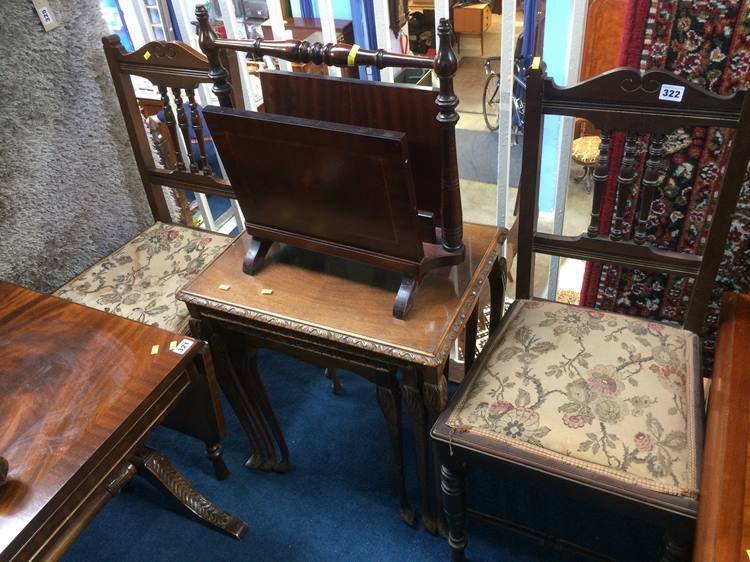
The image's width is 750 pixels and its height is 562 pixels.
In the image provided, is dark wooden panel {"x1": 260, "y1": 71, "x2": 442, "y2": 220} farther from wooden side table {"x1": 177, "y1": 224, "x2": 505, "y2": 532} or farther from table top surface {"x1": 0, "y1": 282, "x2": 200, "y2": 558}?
table top surface {"x1": 0, "y1": 282, "x2": 200, "y2": 558}

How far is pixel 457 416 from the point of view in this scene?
1.17 m

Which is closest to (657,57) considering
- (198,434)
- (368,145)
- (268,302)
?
(368,145)

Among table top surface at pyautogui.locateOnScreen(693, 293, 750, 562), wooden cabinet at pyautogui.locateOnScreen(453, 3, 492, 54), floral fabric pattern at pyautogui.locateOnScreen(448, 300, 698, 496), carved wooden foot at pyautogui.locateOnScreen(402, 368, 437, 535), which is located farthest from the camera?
wooden cabinet at pyautogui.locateOnScreen(453, 3, 492, 54)

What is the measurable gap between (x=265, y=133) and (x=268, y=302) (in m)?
0.34

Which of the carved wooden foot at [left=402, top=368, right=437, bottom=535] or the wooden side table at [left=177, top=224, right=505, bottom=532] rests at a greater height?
the wooden side table at [left=177, top=224, right=505, bottom=532]

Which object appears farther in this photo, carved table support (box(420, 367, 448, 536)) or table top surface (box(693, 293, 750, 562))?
carved table support (box(420, 367, 448, 536))

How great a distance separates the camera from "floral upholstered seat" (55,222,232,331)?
61.1 inches

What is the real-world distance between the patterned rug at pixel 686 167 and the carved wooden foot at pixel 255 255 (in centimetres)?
79

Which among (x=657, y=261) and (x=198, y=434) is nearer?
(x=657, y=261)

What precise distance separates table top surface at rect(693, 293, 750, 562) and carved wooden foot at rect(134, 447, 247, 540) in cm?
108

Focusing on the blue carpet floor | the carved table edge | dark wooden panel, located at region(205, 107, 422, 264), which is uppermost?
dark wooden panel, located at region(205, 107, 422, 264)

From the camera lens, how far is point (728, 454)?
2.97 ft

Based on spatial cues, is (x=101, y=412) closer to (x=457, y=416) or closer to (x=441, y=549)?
(x=457, y=416)

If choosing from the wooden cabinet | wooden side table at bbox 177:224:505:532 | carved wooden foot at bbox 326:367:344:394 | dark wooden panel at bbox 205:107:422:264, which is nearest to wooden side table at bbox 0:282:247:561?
wooden side table at bbox 177:224:505:532
